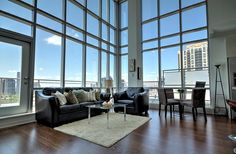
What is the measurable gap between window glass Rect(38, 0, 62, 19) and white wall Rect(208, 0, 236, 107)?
5.07 meters

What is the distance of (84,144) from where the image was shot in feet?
7.46

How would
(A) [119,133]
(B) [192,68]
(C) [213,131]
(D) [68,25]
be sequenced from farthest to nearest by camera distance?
(B) [192,68] → (D) [68,25] → (C) [213,131] → (A) [119,133]

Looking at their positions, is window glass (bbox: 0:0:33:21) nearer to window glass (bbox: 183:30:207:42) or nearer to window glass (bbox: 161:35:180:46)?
window glass (bbox: 161:35:180:46)

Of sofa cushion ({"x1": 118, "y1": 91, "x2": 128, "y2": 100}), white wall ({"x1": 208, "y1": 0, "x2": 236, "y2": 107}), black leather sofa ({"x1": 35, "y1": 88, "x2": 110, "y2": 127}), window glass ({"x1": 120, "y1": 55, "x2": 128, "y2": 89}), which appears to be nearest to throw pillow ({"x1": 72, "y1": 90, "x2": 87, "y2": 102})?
black leather sofa ({"x1": 35, "y1": 88, "x2": 110, "y2": 127})

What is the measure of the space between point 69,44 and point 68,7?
127cm

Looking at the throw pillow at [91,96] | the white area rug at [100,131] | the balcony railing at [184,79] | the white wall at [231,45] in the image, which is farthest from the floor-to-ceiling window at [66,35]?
the white wall at [231,45]

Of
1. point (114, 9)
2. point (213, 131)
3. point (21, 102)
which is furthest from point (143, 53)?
point (21, 102)

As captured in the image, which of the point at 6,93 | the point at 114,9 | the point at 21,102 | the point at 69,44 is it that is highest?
the point at 114,9

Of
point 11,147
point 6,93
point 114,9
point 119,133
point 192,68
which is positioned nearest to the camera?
point 11,147

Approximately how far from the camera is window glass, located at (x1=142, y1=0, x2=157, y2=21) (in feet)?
21.3

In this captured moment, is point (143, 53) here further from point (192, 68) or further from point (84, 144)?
point (84, 144)

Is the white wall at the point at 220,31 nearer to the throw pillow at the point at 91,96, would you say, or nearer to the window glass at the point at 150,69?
the window glass at the point at 150,69

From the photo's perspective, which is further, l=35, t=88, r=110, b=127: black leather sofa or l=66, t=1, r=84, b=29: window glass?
l=66, t=1, r=84, b=29: window glass

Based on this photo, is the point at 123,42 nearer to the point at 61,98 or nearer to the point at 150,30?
the point at 150,30
